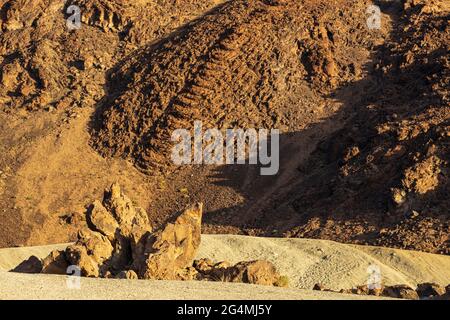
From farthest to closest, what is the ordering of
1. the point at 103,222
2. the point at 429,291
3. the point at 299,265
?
the point at 299,265
the point at 103,222
the point at 429,291

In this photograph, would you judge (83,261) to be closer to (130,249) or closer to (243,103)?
(130,249)

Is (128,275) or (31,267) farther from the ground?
(128,275)

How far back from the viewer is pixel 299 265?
3591 cm

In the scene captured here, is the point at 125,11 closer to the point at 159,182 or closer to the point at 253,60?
the point at 253,60

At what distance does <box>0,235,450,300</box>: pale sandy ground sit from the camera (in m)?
25.4

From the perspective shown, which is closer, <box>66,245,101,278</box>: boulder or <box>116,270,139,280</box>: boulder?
<box>116,270,139,280</box>: boulder

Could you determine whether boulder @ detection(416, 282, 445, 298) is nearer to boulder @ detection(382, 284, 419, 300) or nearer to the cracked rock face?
boulder @ detection(382, 284, 419, 300)

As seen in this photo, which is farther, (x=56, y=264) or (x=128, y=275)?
(x=56, y=264)

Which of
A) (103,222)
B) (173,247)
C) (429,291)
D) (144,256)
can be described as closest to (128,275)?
(144,256)

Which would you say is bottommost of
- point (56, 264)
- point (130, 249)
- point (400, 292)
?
point (400, 292)

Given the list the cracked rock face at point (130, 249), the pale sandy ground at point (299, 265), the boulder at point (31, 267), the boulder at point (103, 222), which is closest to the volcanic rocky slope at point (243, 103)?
the pale sandy ground at point (299, 265)

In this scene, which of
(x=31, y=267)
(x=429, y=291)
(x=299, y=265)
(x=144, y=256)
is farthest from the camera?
(x=299, y=265)

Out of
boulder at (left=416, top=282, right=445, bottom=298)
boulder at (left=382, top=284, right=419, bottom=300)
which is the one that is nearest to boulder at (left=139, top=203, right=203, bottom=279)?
boulder at (left=382, top=284, right=419, bottom=300)

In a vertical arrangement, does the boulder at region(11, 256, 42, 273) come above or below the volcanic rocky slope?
below
